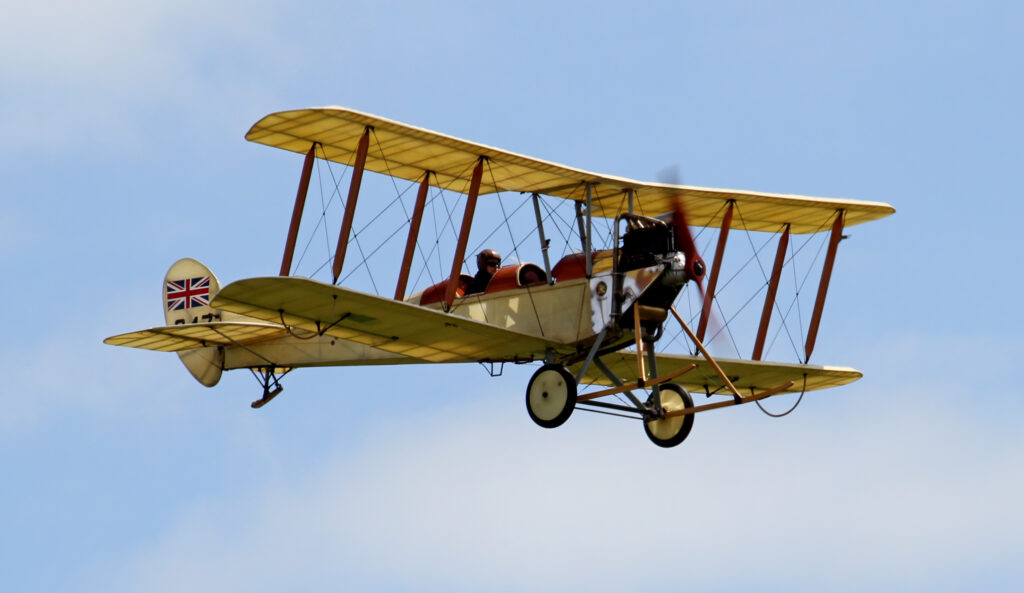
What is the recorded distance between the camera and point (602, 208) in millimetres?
22562

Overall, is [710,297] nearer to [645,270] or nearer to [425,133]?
[645,270]

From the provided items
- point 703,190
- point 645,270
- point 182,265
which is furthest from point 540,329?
point 182,265

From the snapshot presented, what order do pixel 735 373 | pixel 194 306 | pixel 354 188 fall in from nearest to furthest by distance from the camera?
pixel 354 188, pixel 735 373, pixel 194 306

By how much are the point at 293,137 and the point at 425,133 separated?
57.8 inches

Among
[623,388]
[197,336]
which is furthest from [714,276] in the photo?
[197,336]

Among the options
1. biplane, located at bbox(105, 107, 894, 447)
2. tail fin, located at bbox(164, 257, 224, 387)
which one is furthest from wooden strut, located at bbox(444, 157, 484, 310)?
tail fin, located at bbox(164, 257, 224, 387)

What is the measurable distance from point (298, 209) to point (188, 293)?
5217 mm

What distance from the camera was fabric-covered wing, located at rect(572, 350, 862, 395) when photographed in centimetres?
2298

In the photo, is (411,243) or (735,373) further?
(735,373)

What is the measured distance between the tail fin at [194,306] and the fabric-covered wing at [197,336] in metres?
0.34

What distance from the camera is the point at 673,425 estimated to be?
21859 millimetres

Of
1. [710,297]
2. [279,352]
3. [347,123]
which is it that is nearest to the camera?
[347,123]

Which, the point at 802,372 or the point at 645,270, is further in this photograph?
the point at 802,372

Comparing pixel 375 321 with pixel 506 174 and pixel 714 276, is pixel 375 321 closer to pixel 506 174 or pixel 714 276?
pixel 506 174
